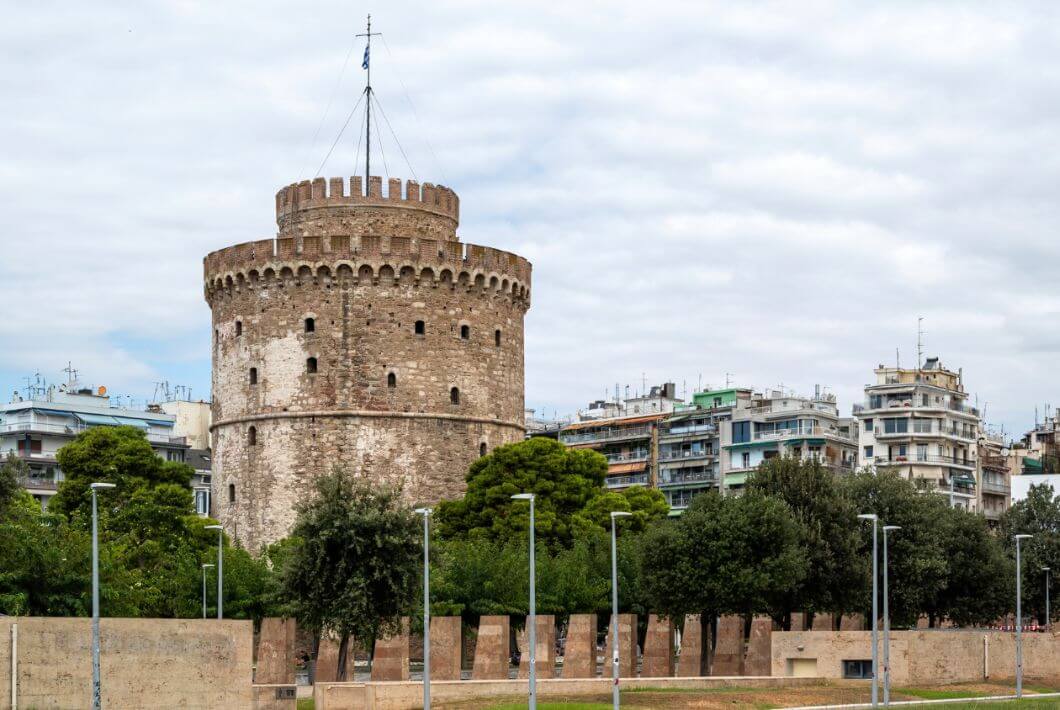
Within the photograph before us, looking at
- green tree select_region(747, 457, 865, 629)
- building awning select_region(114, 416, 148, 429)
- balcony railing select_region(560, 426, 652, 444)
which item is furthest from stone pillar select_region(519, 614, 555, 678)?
building awning select_region(114, 416, 148, 429)

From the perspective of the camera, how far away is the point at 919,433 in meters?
108

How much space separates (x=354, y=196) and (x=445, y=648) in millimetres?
27334

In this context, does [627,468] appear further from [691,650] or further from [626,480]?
[691,650]

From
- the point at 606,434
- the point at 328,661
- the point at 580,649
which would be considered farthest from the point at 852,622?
the point at 606,434

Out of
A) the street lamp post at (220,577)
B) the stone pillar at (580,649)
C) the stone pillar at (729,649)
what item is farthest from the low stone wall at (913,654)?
the street lamp post at (220,577)

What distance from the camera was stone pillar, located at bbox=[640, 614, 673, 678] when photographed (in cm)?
5603

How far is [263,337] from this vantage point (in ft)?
240

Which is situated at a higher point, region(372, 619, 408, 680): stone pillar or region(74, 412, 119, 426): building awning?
region(74, 412, 119, 426): building awning

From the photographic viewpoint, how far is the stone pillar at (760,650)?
5622 centimetres

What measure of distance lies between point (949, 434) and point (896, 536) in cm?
4588

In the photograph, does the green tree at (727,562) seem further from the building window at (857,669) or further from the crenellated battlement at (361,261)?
the crenellated battlement at (361,261)

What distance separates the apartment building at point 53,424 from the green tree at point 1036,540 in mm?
48456

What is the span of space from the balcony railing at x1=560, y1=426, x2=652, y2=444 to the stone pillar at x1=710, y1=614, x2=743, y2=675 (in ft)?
196

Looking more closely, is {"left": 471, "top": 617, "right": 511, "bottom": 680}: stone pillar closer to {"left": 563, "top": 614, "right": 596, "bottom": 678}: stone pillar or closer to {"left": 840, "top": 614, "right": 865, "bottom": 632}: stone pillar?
{"left": 563, "top": 614, "right": 596, "bottom": 678}: stone pillar
